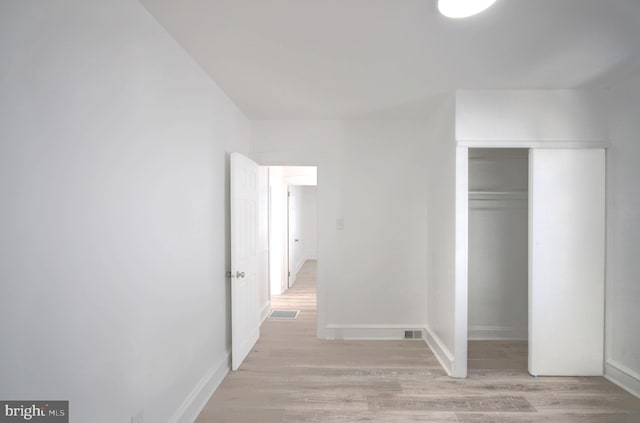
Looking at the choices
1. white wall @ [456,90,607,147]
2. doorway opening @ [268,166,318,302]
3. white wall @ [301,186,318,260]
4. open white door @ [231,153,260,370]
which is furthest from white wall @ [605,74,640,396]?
white wall @ [301,186,318,260]

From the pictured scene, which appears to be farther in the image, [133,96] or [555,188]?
[555,188]

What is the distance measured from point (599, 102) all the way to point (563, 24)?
1.59 meters

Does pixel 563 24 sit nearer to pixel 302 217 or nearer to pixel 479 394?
pixel 479 394

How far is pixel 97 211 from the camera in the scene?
4.54ft

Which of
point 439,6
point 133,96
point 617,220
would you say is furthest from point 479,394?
point 133,96

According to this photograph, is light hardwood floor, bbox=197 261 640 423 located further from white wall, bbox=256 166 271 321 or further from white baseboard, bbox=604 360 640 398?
white wall, bbox=256 166 271 321

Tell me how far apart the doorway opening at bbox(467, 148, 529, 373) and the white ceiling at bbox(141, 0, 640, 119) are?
1283 millimetres

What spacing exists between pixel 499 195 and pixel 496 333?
1656 mm

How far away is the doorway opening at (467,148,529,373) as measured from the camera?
389cm

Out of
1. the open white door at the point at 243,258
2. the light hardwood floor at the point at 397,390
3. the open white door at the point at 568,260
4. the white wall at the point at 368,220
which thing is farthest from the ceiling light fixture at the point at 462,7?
the light hardwood floor at the point at 397,390

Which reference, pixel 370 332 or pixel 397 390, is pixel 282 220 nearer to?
pixel 370 332

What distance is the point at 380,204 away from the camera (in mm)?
3961

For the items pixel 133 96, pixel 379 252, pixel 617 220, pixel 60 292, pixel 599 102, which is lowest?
pixel 379 252

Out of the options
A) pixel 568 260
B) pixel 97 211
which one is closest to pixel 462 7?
pixel 97 211
